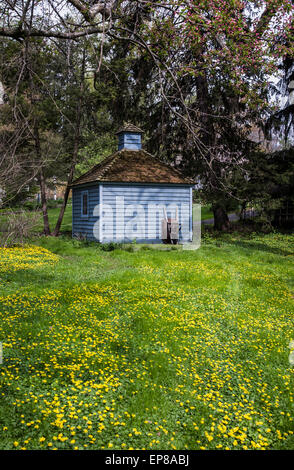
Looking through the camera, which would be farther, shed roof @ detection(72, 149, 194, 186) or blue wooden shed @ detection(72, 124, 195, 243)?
shed roof @ detection(72, 149, 194, 186)

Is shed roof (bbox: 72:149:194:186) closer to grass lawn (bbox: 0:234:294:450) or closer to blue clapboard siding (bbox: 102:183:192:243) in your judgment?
blue clapboard siding (bbox: 102:183:192:243)

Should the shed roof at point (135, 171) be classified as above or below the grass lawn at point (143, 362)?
above

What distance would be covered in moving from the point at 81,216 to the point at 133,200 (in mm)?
3717

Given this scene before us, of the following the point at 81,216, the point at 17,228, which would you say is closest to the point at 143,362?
the point at 17,228

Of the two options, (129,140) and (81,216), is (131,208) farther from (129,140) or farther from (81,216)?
(129,140)

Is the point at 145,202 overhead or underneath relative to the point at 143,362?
overhead

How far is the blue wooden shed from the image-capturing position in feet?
65.5

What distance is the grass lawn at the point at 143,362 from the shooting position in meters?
4.42

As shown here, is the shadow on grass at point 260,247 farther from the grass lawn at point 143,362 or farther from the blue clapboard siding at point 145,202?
the grass lawn at point 143,362

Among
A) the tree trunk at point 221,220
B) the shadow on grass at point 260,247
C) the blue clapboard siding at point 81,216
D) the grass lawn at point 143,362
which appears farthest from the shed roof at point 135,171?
the grass lawn at point 143,362

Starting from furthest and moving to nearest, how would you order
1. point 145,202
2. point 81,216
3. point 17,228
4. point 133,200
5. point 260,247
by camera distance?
point 81,216 → point 145,202 → point 133,200 → point 260,247 → point 17,228

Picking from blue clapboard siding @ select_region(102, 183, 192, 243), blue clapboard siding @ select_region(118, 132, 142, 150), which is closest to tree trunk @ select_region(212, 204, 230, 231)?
blue clapboard siding @ select_region(102, 183, 192, 243)

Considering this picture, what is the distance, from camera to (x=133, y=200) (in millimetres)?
20484
